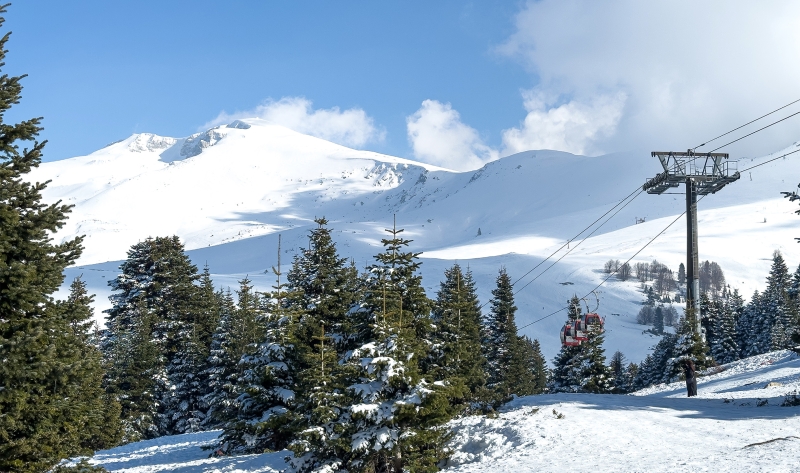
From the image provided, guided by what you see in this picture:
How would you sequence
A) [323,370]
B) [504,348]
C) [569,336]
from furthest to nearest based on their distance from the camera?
[504,348] → [569,336] → [323,370]

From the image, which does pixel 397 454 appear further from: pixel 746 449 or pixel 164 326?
pixel 164 326

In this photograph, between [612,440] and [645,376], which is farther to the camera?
[645,376]

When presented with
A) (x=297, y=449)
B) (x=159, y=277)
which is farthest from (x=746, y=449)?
(x=159, y=277)

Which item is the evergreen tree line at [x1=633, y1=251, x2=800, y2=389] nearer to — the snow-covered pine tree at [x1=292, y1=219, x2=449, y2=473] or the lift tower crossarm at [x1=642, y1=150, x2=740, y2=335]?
the lift tower crossarm at [x1=642, y1=150, x2=740, y2=335]

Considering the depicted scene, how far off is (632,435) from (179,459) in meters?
21.1

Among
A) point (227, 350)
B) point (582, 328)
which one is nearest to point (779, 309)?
point (582, 328)

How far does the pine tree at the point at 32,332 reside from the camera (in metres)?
11.7

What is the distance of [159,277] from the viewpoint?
51.1 meters

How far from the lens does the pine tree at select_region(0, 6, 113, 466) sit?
38.4ft

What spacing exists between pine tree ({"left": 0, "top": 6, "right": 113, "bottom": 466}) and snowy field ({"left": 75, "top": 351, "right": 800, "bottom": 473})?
11.2 meters

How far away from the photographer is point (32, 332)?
1184 centimetres

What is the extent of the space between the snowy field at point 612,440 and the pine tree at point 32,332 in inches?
439

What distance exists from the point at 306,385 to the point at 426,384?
17.8 ft

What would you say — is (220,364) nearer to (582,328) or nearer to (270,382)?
(270,382)
